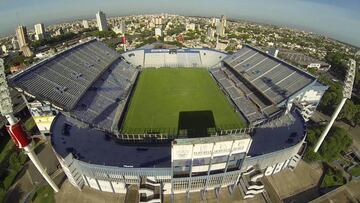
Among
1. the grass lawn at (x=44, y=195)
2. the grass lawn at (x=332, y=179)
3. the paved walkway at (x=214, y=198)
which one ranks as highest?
the grass lawn at (x=332, y=179)

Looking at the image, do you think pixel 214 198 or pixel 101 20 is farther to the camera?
pixel 101 20

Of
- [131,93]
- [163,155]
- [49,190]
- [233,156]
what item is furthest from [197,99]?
[49,190]

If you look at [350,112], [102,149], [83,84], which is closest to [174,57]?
[83,84]

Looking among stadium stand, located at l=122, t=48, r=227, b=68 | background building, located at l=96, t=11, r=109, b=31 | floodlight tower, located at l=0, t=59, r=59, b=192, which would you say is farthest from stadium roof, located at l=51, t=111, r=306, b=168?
background building, located at l=96, t=11, r=109, b=31

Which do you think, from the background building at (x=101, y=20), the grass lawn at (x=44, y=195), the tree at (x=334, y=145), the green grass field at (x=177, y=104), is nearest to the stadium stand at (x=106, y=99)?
the green grass field at (x=177, y=104)

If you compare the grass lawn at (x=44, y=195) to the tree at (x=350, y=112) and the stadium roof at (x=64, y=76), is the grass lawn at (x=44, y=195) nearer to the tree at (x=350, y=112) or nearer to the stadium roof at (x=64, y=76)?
the stadium roof at (x=64, y=76)

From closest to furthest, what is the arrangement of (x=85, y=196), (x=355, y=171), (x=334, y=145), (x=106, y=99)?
(x=85, y=196), (x=355, y=171), (x=334, y=145), (x=106, y=99)

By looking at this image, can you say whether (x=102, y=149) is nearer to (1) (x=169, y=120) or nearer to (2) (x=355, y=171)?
(1) (x=169, y=120)
